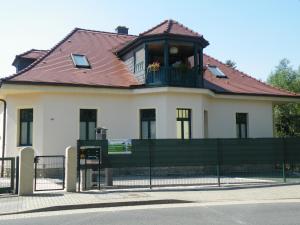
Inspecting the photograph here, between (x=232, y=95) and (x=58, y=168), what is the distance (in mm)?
10591

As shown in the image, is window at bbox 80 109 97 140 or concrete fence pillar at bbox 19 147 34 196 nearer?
concrete fence pillar at bbox 19 147 34 196

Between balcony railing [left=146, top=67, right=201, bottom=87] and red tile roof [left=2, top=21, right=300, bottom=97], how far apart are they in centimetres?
95

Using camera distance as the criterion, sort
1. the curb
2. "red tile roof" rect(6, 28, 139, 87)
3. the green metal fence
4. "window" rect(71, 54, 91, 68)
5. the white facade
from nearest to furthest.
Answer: the curb < the green metal fence < the white facade < "red tile roof" rect(6, 28, 139, 87) < "window" rect(71, 54, 91, 68)

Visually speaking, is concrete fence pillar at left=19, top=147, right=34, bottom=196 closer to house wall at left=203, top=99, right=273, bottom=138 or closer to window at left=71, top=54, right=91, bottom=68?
window at left=71, top=54, right=91, bottom=68

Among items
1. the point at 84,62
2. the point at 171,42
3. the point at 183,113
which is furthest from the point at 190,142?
the point at 84,62

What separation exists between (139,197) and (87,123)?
916 cm

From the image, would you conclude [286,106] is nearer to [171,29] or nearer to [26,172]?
[171,29]

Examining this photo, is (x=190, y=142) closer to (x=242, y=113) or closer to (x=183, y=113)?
(x=183, y=113)

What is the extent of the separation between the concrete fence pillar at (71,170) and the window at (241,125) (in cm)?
1325

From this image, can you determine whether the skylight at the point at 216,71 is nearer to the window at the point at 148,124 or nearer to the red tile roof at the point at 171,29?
the red tile roof at the point at 171,29

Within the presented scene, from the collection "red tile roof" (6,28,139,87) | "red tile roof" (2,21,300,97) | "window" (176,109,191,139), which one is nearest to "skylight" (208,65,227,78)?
"red tile roof" (2,21,300,97)

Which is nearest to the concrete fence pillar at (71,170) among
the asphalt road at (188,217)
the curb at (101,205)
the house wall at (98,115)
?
the curb at (101,205)

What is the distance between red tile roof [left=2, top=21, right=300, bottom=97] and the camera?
20.4 m

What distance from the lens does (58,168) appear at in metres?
20.1
